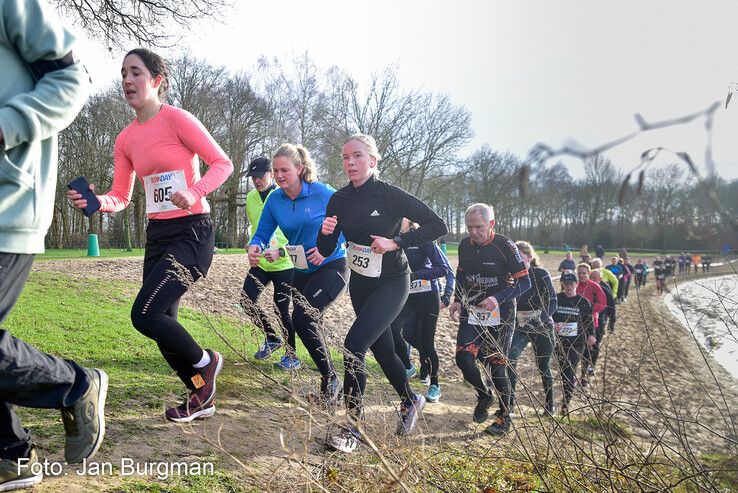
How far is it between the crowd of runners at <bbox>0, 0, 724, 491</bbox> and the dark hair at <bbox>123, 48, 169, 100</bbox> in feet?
0.04

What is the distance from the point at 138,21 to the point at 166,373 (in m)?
7.75

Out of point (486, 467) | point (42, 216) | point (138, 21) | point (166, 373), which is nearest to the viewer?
point (42, 216)

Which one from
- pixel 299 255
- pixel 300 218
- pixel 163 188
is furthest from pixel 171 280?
pixel 300 218

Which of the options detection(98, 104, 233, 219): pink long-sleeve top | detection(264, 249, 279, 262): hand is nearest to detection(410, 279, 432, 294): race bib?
detection(264, 249, 279, 262): hand

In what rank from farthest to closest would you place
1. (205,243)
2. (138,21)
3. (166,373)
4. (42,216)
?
(138,21) → (166,373) → (205,243) → (42,216)

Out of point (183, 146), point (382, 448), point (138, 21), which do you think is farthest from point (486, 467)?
point (138, 21)

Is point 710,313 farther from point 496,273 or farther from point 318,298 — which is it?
point 496,273

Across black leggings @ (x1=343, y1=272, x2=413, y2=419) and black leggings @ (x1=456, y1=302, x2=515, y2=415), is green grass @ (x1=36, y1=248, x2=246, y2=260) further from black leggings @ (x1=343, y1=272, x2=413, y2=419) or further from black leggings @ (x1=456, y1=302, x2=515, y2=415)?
black leggings @ (x1=343, y1=272, x2=413, y2=419)

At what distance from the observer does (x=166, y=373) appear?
15.8 feet

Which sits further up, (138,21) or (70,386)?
(138,21)

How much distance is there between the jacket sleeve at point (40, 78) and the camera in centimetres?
197

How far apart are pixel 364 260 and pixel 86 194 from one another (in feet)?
5.80

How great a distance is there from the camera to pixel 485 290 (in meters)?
5.37

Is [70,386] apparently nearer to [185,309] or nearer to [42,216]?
[42,216]
